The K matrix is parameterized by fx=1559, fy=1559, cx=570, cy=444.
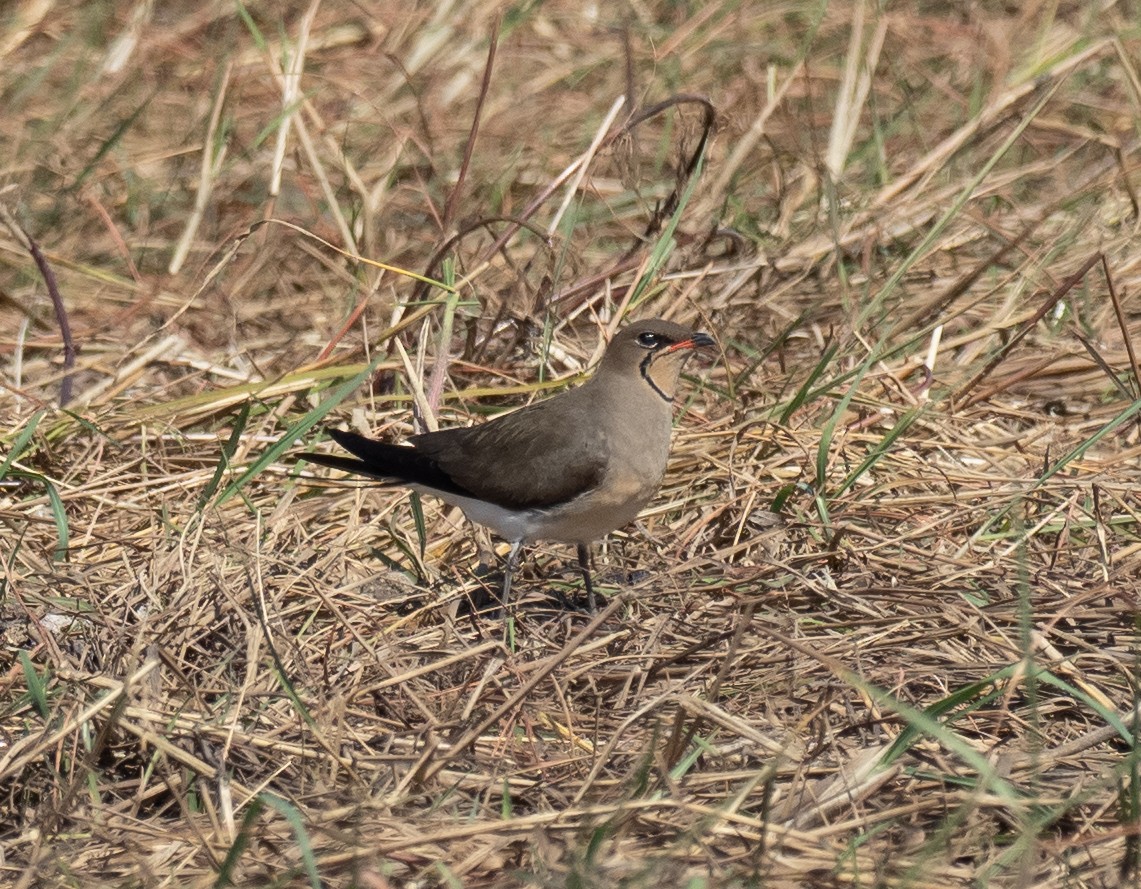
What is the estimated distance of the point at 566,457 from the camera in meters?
4.44

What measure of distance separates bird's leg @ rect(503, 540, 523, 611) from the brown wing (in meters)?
0.12

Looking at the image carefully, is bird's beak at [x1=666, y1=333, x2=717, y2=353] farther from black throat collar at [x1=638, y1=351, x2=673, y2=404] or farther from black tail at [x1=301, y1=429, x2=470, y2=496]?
black tail at [x1=301, y1=429, x2=470, y2=496]

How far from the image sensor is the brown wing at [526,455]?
4.38 metres

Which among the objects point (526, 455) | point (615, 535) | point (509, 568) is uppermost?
point (526, 455)

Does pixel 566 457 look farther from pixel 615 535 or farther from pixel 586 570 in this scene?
pixel 615 535

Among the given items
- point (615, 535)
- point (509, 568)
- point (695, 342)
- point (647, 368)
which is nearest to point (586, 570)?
point (509, 568)

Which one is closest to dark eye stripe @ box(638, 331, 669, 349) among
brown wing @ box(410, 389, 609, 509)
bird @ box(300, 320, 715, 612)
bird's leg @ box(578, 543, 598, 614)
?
bird @ box(300, 320, 715, 612)

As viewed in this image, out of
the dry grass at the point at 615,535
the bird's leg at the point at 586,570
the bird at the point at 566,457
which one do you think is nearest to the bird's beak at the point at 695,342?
the bird at the point at 566,457

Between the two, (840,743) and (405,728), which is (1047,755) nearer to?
(840,743)

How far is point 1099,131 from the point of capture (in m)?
7.41

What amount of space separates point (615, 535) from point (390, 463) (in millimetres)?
760

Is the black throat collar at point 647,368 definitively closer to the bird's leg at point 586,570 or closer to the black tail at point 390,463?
the bird's leg at point 586,570

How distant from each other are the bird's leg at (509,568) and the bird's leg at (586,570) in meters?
0.18

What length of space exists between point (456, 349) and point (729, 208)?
1.41 metres
